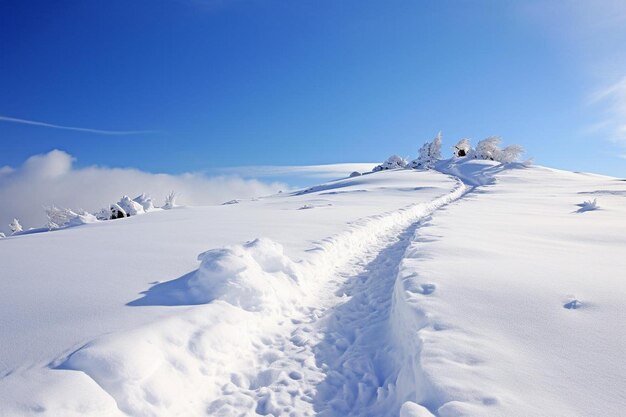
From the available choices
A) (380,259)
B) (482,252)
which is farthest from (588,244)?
(380,259)

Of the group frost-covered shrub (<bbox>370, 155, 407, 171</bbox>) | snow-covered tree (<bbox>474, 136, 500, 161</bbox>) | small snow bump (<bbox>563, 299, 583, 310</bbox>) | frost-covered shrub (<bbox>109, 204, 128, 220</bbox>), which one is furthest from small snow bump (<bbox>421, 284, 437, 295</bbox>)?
frost-covered shrub (<bbox>370, 155, 407, 171</bbox>)

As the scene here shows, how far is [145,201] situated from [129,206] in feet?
6.37

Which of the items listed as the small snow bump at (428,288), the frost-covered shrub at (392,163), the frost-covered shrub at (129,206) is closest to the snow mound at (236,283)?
the small snow bump at (428,288)

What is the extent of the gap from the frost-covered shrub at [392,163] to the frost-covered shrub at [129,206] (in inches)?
2338

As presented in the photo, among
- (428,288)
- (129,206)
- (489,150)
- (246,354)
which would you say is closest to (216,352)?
(246,354)

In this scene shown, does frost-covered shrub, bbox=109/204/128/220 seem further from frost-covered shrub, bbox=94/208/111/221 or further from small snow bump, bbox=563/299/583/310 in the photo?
small snow bump, bbox=563/299/583/310

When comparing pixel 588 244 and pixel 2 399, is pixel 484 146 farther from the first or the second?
pixel 2 399

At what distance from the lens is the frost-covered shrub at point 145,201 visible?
24158 mm

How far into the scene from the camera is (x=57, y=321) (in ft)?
15.4

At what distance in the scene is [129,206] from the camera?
22.6m

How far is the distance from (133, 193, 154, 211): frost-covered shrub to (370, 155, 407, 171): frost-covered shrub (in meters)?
57.6

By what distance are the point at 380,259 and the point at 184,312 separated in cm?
658

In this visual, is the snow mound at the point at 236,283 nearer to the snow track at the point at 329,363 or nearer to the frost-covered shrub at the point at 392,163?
the snow track at the point at 329,363

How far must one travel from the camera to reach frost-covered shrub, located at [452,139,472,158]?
245ft
